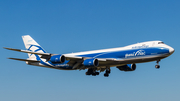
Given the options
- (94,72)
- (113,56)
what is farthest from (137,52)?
(94,72)

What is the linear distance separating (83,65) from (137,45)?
34.9 ft

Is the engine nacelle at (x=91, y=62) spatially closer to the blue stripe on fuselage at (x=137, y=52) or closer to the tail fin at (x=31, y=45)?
the blue stripe on fuselage at (x=137, y=52)

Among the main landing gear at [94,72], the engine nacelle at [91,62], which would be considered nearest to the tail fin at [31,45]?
the main landing gear at [94,72]

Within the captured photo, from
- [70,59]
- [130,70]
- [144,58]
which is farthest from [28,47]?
[144,58]

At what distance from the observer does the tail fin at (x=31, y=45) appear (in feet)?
194

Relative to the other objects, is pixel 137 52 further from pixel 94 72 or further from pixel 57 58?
pixel 57 58

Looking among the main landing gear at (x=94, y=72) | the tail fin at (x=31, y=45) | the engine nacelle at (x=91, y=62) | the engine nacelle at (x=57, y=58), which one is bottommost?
the main landing gear at (x=94, y=72)

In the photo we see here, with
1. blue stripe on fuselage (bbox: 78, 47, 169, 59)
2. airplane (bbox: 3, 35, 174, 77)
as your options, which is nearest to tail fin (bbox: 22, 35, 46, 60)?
airplane (bbox: 3, 35, 174, 77)

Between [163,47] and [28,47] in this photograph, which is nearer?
[163,47]

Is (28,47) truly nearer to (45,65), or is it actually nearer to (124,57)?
(45,65)

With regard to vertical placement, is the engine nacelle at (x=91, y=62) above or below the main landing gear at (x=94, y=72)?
above

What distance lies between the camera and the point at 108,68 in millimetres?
53938

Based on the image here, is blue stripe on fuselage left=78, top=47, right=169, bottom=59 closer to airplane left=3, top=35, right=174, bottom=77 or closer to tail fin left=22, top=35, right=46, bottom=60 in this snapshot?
airplane left=3, top=35, right=174, bottom=77

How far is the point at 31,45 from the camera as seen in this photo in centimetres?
6000
